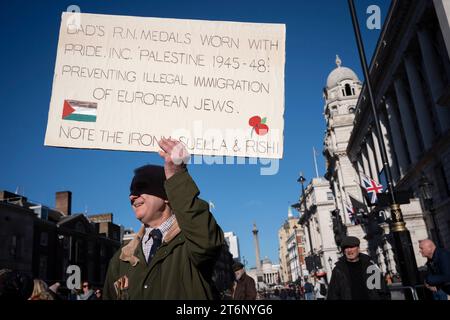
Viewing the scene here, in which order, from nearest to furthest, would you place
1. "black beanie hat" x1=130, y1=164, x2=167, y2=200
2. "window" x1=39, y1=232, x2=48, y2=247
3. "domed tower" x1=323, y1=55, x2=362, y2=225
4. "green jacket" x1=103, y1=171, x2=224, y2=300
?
1. "green jacket" x1=103, y1=171, x2=224, y2=300
2. "black beanie hat" x1=130, y1=164, x2=167, y2=200
3. "window" x1=39, y1=232, x2=48, y2=247
4. "domed tower" x1=323, y1=55, x2=362, y2=225

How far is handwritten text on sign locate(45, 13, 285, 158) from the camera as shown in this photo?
→ 2.77 m

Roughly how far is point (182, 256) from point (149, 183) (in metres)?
0.64

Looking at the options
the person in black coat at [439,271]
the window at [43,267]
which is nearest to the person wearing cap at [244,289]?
the person in black coat at [439,271]

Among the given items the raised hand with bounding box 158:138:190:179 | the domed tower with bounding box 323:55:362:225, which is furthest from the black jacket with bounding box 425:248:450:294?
the domed tower with bounding box 323:55:362:225

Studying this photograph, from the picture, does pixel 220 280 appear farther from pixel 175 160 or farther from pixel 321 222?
pixel 321 222

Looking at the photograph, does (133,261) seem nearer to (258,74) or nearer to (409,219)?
(258,74)

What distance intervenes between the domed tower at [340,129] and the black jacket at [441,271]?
2090 inches

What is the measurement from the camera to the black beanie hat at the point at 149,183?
2.54m

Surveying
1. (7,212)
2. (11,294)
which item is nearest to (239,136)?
(11,294)

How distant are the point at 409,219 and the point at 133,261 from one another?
32.1 m

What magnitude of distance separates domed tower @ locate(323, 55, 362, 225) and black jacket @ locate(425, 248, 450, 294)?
5310 cm

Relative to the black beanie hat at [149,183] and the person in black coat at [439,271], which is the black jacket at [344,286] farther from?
the black beanie hat at [149,183]

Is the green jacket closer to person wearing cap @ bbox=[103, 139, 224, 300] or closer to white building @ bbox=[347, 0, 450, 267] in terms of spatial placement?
person wearing cap @ bbox=[103, 139, 224, 300]

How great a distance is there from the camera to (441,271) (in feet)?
A: 21.4
